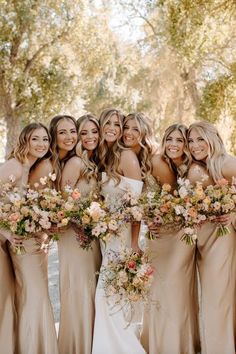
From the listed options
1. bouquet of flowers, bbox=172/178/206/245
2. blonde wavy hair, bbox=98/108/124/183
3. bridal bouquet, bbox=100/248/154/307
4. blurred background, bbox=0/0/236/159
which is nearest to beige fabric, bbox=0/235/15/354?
bridal bouquet, bbox=100/248/154/307

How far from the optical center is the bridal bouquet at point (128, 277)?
4199 millimetres

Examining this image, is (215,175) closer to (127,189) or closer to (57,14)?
(127,189)

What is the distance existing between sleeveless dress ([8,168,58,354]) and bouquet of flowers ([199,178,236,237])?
145 cm

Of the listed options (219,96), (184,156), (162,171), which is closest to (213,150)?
(184,156)

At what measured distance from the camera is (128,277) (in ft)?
13.8

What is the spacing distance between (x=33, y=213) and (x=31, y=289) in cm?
80

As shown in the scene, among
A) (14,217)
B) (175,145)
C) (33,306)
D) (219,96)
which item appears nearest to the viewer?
(14,217)

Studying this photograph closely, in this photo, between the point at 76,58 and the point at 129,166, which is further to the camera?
the point at 76,58

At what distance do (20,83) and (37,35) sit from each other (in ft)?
4.67

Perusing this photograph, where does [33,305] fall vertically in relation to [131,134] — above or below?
below

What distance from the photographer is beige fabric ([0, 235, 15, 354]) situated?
468 centimetres

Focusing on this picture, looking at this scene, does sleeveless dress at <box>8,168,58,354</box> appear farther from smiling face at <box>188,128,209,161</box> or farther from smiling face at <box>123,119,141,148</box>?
smiling face at <box>188,128,209,161</box>

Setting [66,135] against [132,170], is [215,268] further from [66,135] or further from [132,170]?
[66,135]

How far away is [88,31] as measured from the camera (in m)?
15.5
